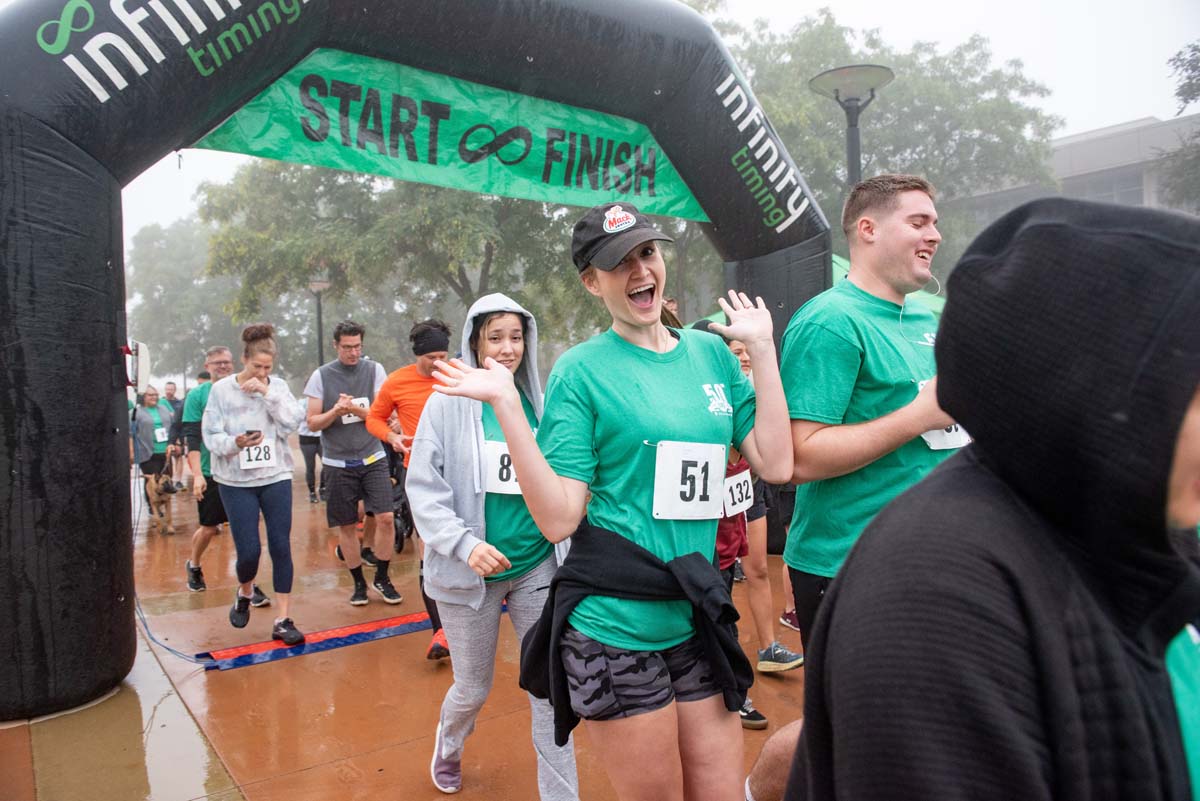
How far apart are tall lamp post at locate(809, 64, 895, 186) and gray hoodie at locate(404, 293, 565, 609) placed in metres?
5.82

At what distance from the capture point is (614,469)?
7.00 ft

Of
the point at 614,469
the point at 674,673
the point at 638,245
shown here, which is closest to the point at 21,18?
the point at 638,245

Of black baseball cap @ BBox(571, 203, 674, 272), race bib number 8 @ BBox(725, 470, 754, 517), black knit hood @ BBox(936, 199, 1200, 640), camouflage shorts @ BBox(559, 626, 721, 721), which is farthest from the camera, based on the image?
race bib number 8 @ BBox(725, 470, 754, 517)

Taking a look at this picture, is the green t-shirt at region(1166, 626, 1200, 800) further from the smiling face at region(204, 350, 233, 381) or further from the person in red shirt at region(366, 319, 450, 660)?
the smiling face at region(204, 350, 233, 381)

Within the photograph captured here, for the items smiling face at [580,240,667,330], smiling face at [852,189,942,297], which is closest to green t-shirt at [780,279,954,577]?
smiling face at [852,189,942,297]

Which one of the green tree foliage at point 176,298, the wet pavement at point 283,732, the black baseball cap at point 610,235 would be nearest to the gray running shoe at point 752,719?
the wet pavement at point 283,732

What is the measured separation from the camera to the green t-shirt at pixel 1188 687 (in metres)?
0.79

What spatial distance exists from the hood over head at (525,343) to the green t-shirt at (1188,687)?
8.02 feet

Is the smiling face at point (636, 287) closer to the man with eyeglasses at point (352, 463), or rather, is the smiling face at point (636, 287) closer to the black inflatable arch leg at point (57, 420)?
the black inflatable arch leg at point (57, 420)

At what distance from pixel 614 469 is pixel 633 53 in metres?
3.99

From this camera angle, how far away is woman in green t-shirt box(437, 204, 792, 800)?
80.0 inches

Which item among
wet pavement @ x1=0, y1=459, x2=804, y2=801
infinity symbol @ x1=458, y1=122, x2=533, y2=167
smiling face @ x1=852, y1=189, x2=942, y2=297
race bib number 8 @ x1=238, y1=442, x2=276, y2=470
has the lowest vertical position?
wet pavement @ x1=0, y1=459, x2=804, y2=801

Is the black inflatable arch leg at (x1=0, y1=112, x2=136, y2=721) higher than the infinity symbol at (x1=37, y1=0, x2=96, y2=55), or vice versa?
the infinity symbol at (x1=37, y1=0, x2=96, y2=55)

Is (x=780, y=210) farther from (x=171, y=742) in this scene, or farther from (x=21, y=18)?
(x=171, y=742)
